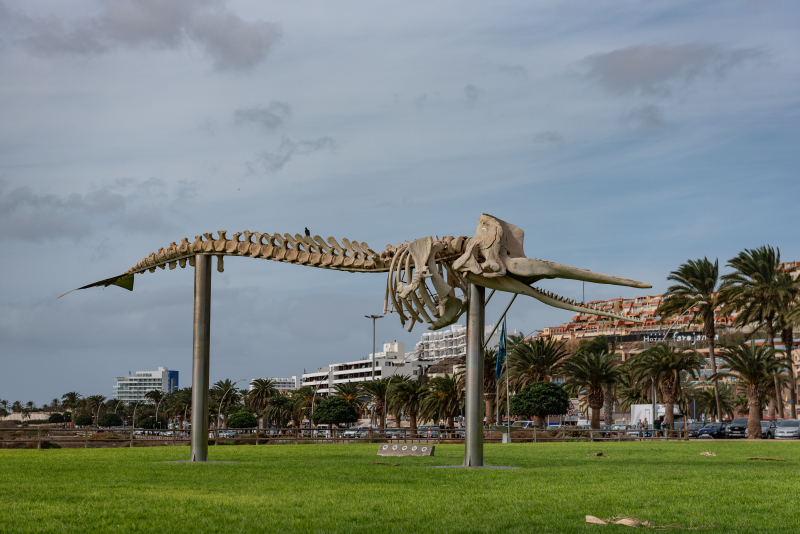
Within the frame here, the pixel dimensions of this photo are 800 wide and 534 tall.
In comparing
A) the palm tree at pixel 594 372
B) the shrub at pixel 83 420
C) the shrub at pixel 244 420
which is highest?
the palm tree at pixel 594 372

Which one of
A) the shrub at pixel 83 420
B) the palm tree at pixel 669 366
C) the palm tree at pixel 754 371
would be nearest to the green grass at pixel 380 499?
the palm tree at pixel 754 371

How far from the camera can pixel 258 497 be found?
10.8 metres

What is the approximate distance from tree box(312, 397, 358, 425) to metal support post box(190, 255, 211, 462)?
→ 167 feet

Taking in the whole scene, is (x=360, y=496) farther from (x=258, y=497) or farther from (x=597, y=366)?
(x=597, y=366)

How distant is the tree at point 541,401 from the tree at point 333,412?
17709 mm

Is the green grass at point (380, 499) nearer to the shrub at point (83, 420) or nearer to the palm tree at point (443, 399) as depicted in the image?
the palm tree at point (443, 399)

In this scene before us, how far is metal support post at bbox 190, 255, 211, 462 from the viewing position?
19016 mm

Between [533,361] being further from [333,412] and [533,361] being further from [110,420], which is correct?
[110,420]

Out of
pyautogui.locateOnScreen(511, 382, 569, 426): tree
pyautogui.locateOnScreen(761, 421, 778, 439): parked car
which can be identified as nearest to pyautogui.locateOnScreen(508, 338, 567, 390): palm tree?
pyautogui.locateOnScreen(511, 382, 569, 426): tree

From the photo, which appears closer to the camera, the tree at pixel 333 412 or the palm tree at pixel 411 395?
the tree at pixel 333 412

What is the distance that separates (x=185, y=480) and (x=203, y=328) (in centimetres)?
629

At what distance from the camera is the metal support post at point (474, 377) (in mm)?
17141

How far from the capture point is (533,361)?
62125 millimetres

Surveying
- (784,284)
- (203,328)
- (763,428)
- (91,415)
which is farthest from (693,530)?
(91,415)
